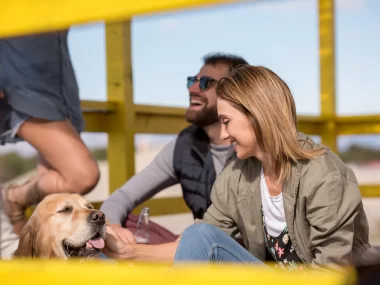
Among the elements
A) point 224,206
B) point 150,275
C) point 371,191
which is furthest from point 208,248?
point 371,191

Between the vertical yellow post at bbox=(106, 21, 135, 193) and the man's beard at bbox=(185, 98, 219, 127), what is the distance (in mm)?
1010

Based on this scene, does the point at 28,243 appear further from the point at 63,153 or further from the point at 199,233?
the point at 63,153

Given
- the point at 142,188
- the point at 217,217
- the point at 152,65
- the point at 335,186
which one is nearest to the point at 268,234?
the point at 217,217

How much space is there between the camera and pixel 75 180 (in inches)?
125

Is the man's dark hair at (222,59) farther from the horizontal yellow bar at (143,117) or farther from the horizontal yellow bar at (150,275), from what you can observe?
the horizontal yellow bar at (150,275)

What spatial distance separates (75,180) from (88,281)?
2.23 m

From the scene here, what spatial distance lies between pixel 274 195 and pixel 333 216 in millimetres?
261

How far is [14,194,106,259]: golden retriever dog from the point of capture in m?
2.26

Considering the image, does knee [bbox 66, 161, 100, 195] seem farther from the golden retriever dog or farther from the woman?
the woman

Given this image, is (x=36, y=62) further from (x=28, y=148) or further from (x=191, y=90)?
(x=191, y=90)

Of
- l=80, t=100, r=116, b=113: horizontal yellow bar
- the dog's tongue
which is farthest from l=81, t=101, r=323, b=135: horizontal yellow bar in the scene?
the dog's tongue

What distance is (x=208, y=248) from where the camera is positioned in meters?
1.90

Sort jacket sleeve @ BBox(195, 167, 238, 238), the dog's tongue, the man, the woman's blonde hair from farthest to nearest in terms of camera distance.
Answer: the man → the dog's tongue → jacket sleeve @ BBox(195, 167, 238, 238) → the woman's blonde hair

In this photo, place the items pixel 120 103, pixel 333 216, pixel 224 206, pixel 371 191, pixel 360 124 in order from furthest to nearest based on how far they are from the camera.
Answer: pixel 360 124 → pixel 371 191 → pixel 120 103 → pixel 224 206 → pixel 333 216
